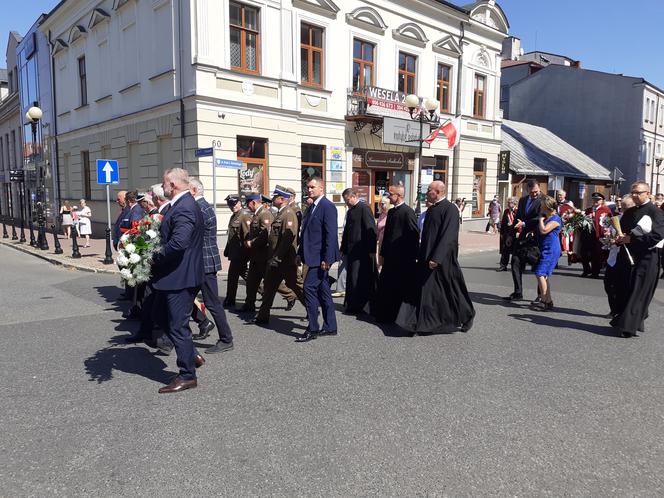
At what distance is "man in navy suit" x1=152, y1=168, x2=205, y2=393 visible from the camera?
4152 millimetres

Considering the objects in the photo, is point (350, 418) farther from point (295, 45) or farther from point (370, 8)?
point (370, 8)

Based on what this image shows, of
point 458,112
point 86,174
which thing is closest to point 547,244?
point 458,112

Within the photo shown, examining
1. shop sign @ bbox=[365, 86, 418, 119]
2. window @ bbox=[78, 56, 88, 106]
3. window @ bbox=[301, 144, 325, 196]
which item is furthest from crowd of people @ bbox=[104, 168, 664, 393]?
window @ bbox=[78, 56, 88, 106]

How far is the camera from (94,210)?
20.5 meters

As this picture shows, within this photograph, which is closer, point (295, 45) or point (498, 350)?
point (498, 350)

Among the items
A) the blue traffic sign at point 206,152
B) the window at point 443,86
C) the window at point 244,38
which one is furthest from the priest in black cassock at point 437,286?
the window at point 443,86

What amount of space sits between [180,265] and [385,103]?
51.4 ft

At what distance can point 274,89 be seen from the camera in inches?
615

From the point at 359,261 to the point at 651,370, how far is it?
3.78 m

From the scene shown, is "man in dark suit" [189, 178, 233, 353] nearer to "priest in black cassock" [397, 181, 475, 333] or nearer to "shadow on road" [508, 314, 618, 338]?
"priest in black cassock" [397, 181, 475, 333]

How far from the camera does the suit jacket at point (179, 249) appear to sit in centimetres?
413

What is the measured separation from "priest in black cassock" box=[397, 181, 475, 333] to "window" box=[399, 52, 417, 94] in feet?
49.4

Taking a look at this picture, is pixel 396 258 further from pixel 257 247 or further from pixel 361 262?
pixel 257 247

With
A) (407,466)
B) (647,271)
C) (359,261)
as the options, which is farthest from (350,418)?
(647,271)
